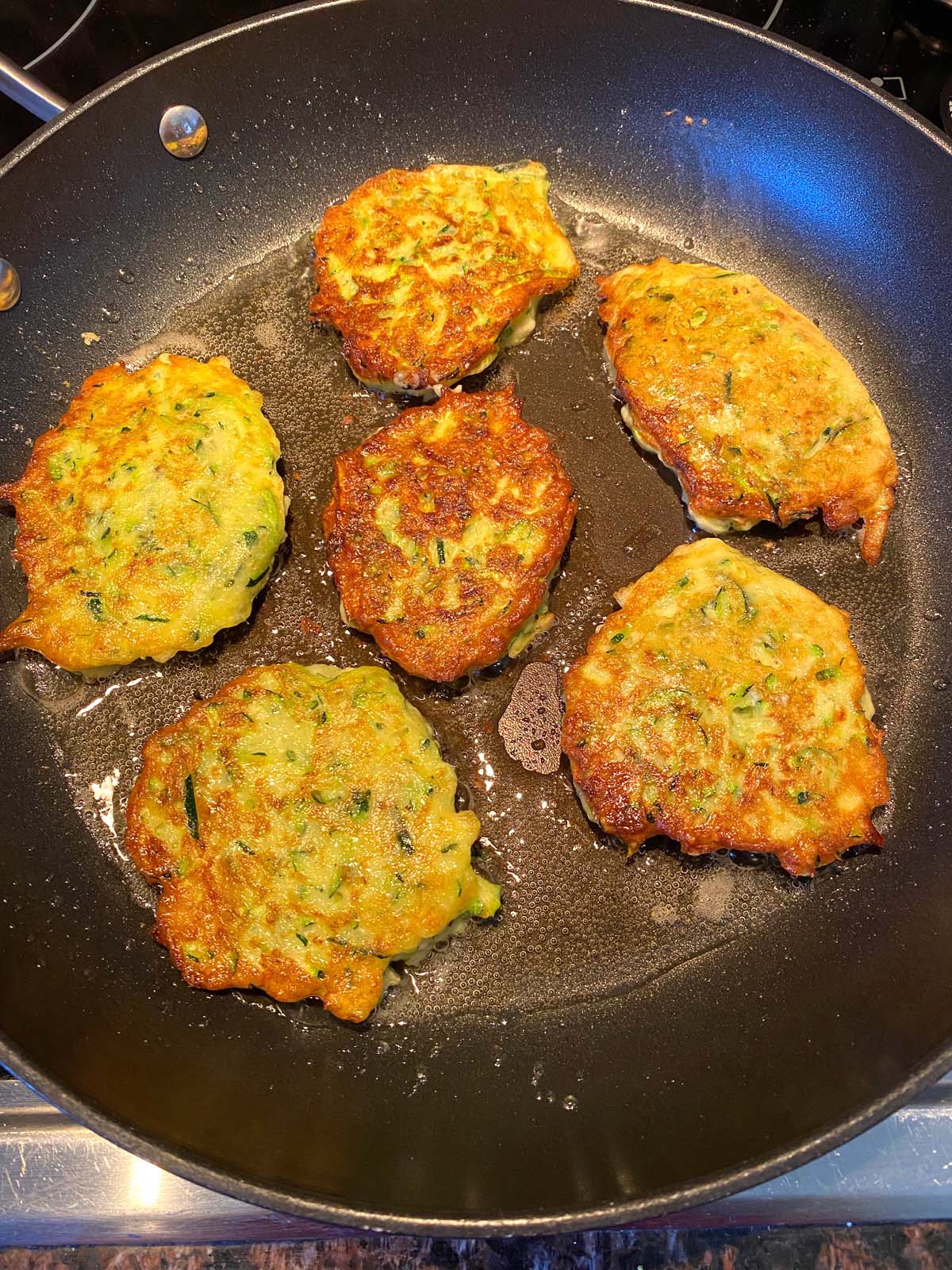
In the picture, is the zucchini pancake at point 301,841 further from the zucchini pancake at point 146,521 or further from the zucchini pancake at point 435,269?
the zucchini pancake at point 435,269

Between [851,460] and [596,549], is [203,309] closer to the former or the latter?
[596,549]

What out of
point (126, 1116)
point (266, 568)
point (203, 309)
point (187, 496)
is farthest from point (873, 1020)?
point (203, 309)

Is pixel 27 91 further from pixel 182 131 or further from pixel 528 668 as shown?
pixel 528 668

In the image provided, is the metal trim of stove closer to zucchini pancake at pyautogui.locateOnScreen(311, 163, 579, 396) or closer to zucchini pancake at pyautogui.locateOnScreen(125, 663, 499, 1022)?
zucchini pancake at pyautogui.locateOnScreen(125, 663, 499, 1022)

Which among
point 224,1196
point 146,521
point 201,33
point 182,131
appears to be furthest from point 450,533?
point 201,33

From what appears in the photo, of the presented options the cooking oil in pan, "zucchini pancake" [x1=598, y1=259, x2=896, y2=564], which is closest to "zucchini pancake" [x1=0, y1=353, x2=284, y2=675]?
the cooking oil in pan

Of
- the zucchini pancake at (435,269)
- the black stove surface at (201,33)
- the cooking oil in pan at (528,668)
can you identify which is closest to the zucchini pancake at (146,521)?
the cooking oil in pan at (528,668)
